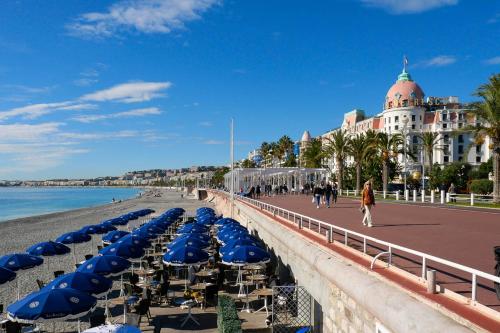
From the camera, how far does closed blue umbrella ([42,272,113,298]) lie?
11625 millimetres

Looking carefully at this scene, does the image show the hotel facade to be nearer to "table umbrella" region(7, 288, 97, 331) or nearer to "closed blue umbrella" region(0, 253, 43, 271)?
"closed blue umbrella" region(0, 253, 43, 271)

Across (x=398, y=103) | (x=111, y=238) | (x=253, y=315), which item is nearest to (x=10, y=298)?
(x=111, y=238)

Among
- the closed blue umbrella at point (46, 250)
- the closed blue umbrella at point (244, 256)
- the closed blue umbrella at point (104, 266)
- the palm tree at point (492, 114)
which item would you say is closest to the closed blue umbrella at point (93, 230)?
the closed blue umbrella at point (46, 250)

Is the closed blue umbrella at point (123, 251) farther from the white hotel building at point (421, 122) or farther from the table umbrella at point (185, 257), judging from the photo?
the white hotel building at point (421, 122)

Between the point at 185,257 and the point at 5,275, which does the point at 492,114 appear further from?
the point at 5,275

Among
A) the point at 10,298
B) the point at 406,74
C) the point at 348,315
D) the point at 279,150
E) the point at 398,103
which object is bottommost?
the point at 10,298

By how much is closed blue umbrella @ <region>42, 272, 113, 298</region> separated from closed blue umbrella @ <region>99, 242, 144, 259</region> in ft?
17.3

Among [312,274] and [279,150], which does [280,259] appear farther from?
[279,150]

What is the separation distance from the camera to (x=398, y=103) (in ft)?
291

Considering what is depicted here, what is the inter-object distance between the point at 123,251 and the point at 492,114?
25.0 m

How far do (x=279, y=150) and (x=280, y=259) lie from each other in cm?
8804

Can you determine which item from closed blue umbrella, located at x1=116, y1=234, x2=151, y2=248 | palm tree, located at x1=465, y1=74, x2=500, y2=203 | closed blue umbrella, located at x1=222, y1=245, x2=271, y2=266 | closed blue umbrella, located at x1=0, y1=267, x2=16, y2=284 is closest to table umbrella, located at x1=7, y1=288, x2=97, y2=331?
closed blue umbrella, located at x1=0, y1=267, x2=16, y2=284

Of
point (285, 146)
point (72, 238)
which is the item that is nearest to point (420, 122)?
point (285, 146)

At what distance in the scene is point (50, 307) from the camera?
9.70 m
